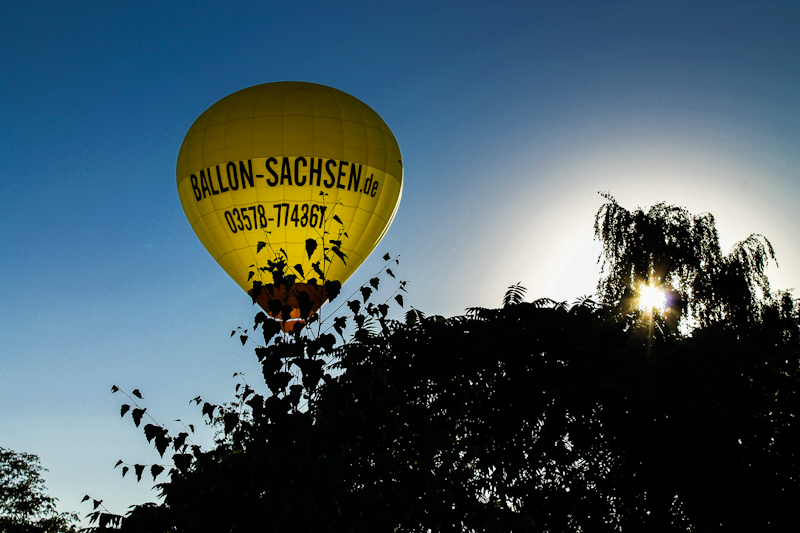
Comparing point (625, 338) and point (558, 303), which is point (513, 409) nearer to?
point (625, 338)

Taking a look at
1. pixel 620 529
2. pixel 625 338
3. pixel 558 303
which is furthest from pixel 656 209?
pixel 620 529

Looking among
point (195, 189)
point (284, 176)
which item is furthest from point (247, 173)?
point (195, 189)

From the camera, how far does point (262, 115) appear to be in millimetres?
14203

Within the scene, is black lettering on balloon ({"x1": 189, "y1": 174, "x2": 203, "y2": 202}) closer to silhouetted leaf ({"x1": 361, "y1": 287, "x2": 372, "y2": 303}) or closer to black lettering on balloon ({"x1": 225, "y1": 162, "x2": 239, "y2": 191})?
black lettering on balloon ({"x1": 225, "y1": 162, "x2": 239, "y2": 191})

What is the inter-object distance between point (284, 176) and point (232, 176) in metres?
1.16

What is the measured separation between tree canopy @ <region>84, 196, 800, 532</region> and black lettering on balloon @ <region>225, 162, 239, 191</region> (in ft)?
15.0

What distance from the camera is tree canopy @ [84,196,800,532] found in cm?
436

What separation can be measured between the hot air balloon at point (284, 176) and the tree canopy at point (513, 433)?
2989mm

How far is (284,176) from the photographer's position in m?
13.5

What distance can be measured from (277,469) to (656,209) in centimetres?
1364

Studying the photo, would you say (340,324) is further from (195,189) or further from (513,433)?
(195,189)

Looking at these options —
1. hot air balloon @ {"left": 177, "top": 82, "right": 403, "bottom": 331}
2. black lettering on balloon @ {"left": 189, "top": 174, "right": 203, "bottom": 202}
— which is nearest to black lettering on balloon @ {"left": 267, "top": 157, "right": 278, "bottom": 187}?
hot air balloon @ {"left": 177, "top": 82, "right": 403, "bottom": 331}

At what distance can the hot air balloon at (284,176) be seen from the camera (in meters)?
13.4

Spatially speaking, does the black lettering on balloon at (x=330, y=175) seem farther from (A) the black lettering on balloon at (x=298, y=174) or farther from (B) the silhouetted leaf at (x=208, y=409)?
(B) the silhouetted leaf at (x=208, y=409)
